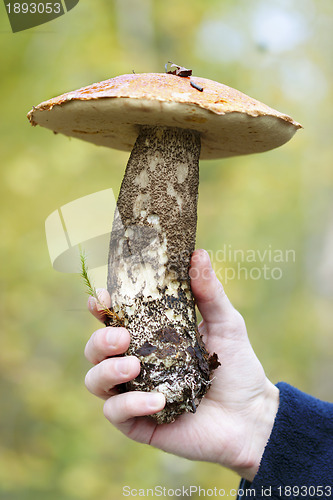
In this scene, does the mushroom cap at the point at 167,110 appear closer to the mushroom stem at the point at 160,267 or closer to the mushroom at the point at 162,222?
the mushroom at the point at 162,222

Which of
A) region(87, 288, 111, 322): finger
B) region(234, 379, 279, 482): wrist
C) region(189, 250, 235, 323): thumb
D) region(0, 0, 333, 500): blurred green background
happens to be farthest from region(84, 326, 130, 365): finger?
region(0, 0, 333, 500): blurred green background

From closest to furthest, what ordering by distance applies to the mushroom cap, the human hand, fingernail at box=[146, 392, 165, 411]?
the mushroom cap → fingernail at box=[146, 392, 165, 411] → the human hand

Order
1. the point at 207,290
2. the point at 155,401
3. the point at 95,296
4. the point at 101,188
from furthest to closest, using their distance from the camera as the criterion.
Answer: the point at 101,188
the point at 207,290
the point at 95,296
the point at 155,401

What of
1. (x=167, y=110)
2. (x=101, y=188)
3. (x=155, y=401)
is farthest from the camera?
(x=101, y=188)

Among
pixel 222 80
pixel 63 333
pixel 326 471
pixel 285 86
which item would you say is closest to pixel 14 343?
pixel 63 333

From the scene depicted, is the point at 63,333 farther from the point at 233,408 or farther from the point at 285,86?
the point at 285,86

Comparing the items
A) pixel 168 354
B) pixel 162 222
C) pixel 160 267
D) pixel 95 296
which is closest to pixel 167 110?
pixel 162 222

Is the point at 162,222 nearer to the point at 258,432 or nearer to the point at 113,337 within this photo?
the point at 113,337

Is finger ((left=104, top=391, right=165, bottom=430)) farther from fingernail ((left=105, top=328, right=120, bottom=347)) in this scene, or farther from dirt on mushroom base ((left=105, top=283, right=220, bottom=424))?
fingernail ((left=105, top=328, right=120, bottom=347))
